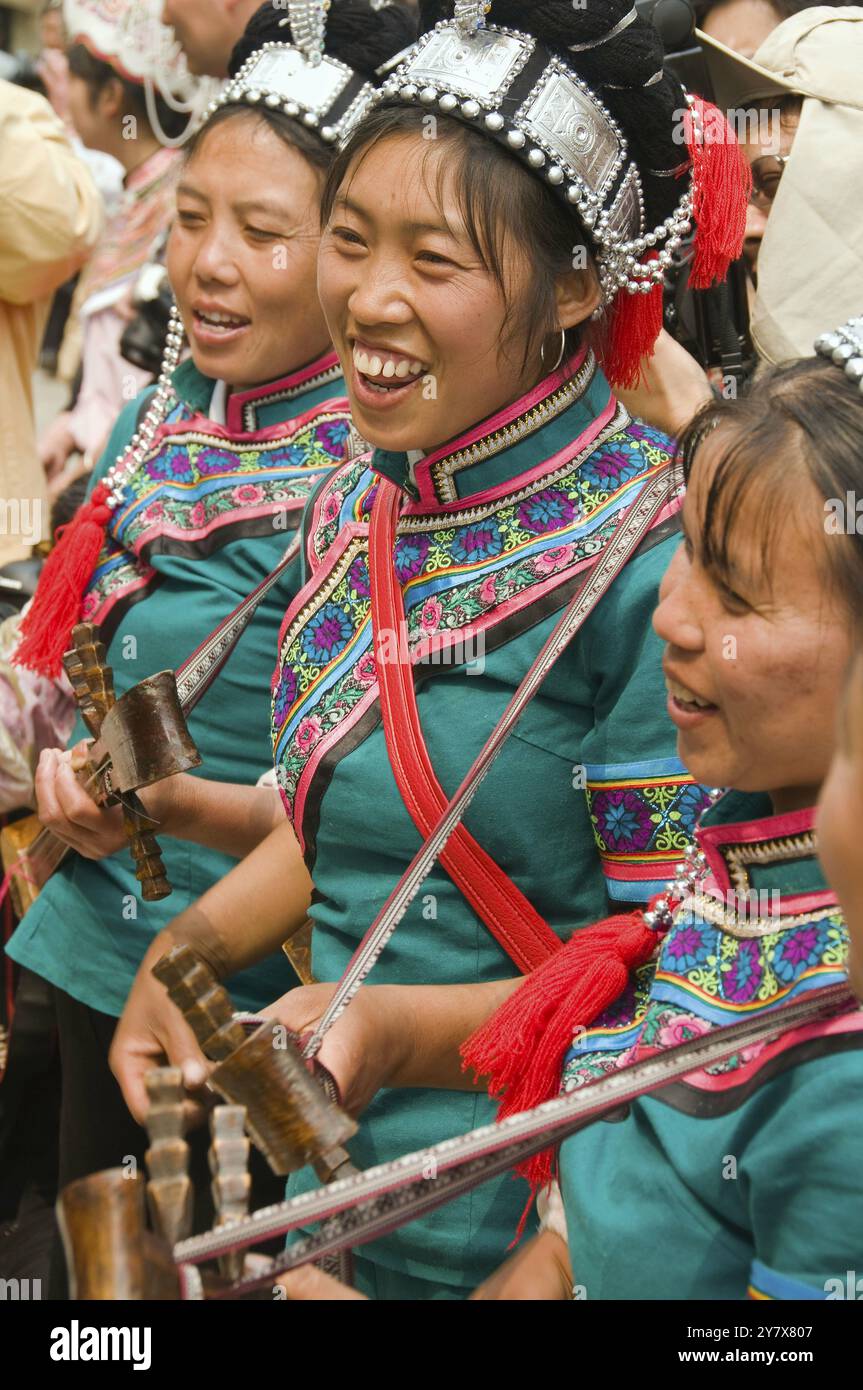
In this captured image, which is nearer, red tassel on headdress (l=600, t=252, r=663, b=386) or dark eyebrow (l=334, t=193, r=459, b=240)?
dark eyebrow (l=334, t=193, r=459, b=240)

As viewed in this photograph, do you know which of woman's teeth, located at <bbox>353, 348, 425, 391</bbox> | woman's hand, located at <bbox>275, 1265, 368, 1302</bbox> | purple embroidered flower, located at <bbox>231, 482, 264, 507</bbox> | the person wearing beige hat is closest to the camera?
woman's hand, located at <bbox>275, 1265, 368, 1302</bbox>

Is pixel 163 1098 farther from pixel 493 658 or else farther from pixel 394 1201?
pixel 493 658

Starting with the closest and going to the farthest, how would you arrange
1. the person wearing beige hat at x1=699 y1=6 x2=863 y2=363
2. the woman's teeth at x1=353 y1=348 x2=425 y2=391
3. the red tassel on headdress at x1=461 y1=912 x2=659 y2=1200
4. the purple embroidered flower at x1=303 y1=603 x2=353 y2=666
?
the red tassel on headdress at x1=461 y1=912 x2=659 y2=1200, the woman's teeth at x1=353 y1=348 x2=425 y2=391, the purple embroidered flower at x1=303 y1=603 x2=353 y2=666, the person wearing beige hat at x1=699 y1=6 x2=863 y2=363

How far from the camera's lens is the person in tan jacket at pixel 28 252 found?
12.1 feet

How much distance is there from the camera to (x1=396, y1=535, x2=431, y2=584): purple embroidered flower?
200 cm

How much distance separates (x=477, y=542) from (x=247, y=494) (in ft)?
2.84

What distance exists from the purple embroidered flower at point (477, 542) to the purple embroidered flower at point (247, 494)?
2.68 feet

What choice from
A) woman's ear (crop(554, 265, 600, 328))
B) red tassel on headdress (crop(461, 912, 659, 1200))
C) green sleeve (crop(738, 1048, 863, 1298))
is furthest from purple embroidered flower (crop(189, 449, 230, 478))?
green sleeve (crop(738, 1048, 863, 1298))

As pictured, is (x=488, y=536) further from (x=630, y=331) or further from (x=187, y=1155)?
(x=187, y=1155)

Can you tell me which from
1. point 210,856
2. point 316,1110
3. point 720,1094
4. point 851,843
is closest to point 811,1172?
point 720,1094

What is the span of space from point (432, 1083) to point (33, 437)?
259 cm

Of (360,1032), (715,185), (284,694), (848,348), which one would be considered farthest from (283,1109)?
(715,185)

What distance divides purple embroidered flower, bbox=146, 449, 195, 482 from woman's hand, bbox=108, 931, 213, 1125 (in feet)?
3.05

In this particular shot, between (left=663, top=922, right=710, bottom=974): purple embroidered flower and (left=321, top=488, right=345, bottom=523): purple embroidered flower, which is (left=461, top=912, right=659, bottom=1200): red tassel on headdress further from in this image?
(left=321, top=488, right=345, bottom=523): purple embroidered flower
